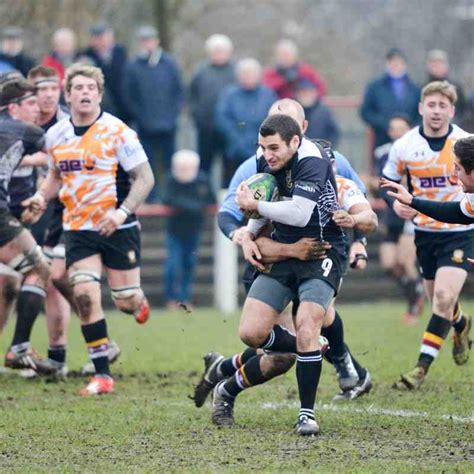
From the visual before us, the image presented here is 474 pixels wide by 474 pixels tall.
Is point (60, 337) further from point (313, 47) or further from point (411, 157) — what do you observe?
point (313, 47)

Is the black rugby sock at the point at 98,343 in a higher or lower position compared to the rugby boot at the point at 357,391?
higher

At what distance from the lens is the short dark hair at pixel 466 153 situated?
868 centimetres

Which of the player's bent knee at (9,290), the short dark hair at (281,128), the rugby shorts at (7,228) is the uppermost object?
the short dark hair at (281,128)

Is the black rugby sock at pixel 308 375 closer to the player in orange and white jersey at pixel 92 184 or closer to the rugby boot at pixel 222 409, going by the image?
the rugby boot at pixel 222 409

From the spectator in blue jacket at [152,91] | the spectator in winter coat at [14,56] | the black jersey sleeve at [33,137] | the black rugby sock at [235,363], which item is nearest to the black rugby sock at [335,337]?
the black rugby sock at [235,363]

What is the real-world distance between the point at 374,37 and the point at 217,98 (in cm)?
1191

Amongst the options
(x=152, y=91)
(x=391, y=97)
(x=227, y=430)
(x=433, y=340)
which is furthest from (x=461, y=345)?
(x=152, y=91)

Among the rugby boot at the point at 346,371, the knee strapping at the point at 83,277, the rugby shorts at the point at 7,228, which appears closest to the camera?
the rugby boot at the point at 346,371

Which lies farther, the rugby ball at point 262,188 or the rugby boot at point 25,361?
the rugby boot at point 25,361

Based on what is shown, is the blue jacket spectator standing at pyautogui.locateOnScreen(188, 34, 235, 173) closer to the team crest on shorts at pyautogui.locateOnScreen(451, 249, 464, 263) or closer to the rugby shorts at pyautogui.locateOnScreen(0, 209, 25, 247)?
the rugby shorts at pyautogui.locateOnScreen(0, 209, 25, 247)

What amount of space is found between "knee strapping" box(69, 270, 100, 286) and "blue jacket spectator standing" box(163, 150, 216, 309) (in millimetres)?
7121

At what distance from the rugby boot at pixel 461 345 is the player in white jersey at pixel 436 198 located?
171 mm

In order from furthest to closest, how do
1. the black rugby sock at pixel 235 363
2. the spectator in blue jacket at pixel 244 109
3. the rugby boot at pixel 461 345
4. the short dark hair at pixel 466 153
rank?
the spectator in blue jacket at pixel 244 109 → the rugby boot at pixel 461 345 → the black rugby sock at pixel 235 363 → the short dark hair at pixel 466 153

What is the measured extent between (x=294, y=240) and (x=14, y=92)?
3.31 m
